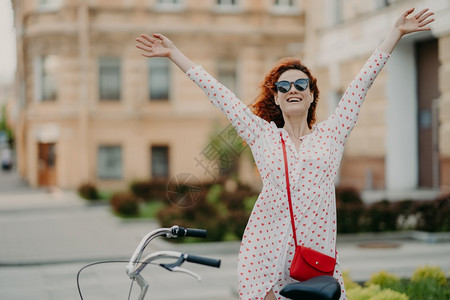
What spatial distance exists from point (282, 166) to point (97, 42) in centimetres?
2812

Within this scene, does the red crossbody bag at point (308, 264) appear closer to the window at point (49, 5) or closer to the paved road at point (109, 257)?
the paved road at point (109, 257)

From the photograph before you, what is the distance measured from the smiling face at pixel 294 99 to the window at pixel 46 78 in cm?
2836

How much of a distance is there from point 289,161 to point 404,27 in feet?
3.42

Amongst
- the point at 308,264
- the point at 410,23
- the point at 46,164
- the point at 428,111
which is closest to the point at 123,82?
the point at 46,164

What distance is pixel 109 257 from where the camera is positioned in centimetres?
1238

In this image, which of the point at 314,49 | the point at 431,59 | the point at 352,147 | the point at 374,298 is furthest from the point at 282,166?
the point at 314,49

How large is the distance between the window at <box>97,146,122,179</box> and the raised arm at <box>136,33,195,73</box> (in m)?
27.4

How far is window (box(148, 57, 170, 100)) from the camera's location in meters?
31.3

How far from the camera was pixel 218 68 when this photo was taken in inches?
1249

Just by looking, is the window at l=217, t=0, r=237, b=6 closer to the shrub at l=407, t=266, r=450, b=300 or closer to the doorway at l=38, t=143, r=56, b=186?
the doorway at l=38, t=143, r=56, b=186

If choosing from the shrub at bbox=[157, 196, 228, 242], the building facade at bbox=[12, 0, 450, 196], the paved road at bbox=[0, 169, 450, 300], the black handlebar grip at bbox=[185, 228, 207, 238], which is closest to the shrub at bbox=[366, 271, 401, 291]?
the paved road at bbox=[0, 169, 450, 300]

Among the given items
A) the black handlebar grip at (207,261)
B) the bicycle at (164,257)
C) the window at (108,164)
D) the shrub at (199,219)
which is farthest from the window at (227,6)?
the black handlebar grip at (207,261)

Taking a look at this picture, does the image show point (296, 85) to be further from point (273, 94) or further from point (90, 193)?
point (90, 193)

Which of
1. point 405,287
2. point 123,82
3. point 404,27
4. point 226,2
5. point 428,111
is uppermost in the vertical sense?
point 226,2
